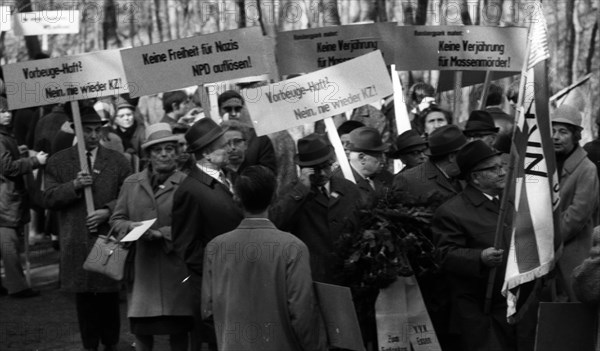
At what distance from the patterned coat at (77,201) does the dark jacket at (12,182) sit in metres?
1.89

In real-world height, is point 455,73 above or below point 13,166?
above

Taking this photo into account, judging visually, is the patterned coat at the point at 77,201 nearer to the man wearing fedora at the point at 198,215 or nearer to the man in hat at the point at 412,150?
the man wearing fedora at the point at 198,215

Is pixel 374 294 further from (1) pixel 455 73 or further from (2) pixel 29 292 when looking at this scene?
(2) pixel 29 292

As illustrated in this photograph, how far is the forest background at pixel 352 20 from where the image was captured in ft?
56.1

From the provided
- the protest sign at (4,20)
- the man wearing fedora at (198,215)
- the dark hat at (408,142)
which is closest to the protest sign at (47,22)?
the protest sign at (4,20)

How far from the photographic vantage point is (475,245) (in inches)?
316

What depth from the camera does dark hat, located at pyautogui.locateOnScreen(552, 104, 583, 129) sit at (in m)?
9.16

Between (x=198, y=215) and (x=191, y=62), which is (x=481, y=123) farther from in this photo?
(x=198, y=215)

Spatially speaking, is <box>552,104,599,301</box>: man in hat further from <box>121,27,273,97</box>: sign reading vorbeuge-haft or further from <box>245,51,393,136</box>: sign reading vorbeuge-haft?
<box>121,27,273,97</box>: sign reading vorbeuge-haft

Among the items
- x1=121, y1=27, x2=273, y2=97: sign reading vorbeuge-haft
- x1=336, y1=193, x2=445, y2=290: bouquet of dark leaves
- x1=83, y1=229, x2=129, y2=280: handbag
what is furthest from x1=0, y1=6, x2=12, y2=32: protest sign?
x1=336, y1=193, x2=445, y2=290: bouquet of dark leaves

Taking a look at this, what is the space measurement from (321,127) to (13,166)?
3.74 metres

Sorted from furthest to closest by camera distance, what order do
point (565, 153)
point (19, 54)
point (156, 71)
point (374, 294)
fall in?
point (19, 54), point (156, 71), point (565, 153), point (374, 294)

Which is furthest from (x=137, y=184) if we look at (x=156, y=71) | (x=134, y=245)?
(x=156, y=71)

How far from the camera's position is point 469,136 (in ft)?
33.6
